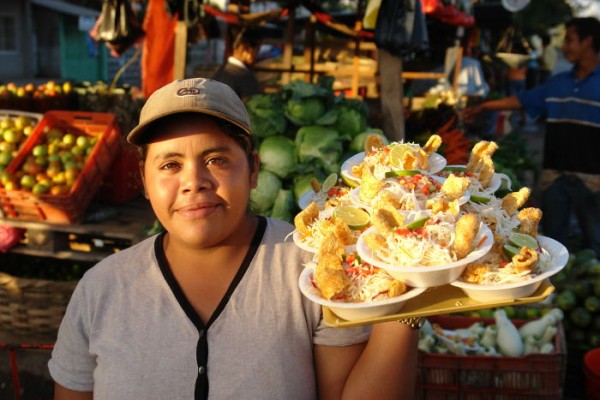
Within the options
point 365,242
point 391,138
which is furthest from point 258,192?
point 365,242

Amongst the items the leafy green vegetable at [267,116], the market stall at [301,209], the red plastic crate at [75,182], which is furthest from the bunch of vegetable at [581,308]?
the red plastic crate at [75,182]

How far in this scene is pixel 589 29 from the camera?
566 centimetres

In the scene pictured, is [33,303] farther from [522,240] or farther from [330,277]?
[522,240]

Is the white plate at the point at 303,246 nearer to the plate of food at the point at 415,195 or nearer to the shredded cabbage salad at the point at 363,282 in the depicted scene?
the shredded cabbage salad at the point at 363,282

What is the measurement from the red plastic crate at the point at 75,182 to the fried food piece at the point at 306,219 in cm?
363

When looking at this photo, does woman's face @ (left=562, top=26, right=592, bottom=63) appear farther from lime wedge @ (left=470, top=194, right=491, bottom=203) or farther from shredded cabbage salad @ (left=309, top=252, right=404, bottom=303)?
shredded cabbage salad @ (left=309, top=252, right=404, bottom=303)

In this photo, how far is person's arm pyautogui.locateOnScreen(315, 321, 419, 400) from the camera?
1641mm

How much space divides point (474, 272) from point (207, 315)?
0.74 metres

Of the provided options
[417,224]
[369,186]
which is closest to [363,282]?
[417,224]

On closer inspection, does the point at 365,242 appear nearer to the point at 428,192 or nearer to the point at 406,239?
the point at 406,239

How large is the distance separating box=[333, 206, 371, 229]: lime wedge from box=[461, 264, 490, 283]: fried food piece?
A: 0.30 metres

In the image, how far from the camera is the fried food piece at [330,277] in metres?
1.53

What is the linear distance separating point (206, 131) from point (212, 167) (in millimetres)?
102

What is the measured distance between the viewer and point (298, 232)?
1.86 m
